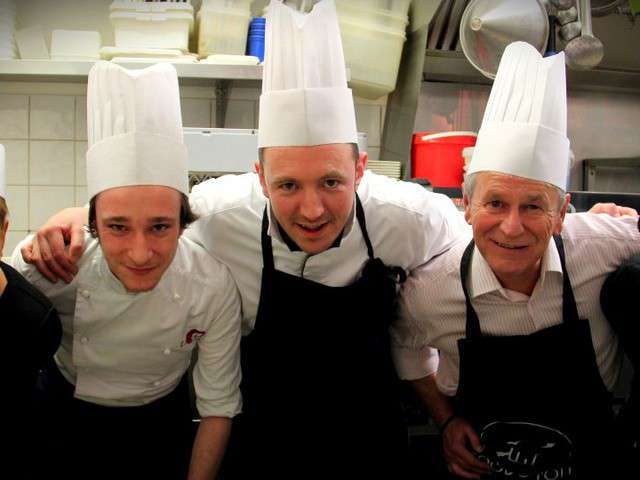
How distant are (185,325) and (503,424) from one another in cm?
81

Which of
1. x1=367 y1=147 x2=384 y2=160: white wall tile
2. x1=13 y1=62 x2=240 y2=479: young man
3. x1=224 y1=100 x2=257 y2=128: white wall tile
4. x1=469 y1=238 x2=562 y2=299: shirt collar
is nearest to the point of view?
x1=13 y1=62 x2=240 y2=479: young man

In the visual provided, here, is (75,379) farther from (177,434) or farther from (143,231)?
(143,231)

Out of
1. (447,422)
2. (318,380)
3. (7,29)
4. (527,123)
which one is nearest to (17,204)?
(7,29)

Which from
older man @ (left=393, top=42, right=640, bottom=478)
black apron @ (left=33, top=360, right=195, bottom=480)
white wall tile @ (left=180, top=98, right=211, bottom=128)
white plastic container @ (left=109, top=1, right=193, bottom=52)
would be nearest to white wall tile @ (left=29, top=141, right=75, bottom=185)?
white wall tile @ (left=180, top=98, right=211, bottom=128)

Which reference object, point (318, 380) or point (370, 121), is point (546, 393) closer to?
point (318, 380)

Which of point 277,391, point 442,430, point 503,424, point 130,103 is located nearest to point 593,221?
point 503,424

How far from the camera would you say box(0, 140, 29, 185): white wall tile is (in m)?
2.61

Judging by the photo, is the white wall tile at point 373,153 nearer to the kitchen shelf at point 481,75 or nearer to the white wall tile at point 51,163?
the kitchen shelf at point 481,75

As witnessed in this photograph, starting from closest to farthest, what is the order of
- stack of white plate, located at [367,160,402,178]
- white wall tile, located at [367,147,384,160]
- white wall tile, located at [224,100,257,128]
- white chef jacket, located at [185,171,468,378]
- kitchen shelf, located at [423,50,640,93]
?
white chef jacket, located at [185,171,468,378]
stack of white plate, located at [367,160,402,178]
kitchen shelf, located at [423,50,640,93]
white wall tile, located at [224,100,257,128]
white wall tile, located at [367,147,384,160]

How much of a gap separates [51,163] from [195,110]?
2.37ft

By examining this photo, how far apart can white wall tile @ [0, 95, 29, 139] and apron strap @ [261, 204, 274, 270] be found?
1.78 meters

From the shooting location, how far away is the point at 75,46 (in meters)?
2.29

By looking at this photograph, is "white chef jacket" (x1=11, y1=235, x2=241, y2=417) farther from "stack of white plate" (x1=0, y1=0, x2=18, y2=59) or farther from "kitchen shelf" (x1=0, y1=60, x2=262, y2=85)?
"stack of white plate" (x1=0, y1=0, x2=18, y2=59)

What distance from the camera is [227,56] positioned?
2221 mm
